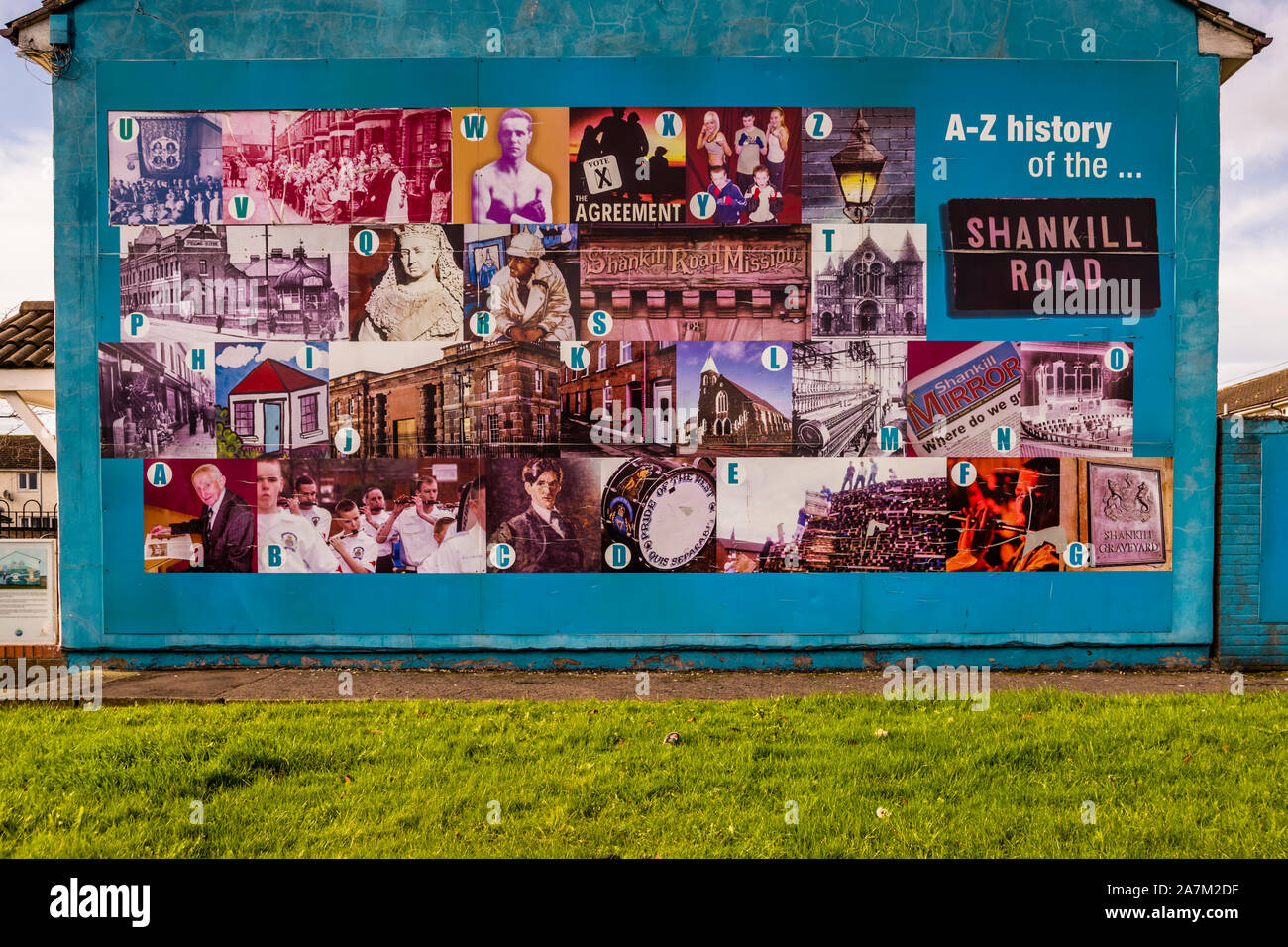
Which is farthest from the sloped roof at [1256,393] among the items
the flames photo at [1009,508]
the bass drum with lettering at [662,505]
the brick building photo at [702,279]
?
the bass drum with lettering at [662,505]

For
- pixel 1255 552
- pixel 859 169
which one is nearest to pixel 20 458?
pixel 859 169

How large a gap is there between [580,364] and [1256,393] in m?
27.9

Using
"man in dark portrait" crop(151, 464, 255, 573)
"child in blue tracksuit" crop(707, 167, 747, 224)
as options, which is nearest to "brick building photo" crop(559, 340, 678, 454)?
"child in blue tracksuit" crop(707, 167, 747, 224)

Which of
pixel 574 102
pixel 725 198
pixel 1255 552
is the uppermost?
pixel 574 102

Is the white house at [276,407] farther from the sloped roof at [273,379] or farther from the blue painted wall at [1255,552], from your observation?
the blue painted wall at [1255,552]

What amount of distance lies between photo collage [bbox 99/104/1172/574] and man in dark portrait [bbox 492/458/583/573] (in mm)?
31

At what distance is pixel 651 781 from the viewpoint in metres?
4.24

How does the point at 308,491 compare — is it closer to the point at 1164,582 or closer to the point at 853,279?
the point at 853,279

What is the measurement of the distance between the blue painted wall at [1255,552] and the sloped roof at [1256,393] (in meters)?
18.6

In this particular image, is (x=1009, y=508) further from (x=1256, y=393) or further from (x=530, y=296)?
(x=1256, y=393)

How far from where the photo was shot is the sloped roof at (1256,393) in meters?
22.9

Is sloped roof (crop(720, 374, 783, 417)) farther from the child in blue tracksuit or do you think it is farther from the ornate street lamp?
the ornate street lamp

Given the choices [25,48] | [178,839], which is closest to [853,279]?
[178,839]

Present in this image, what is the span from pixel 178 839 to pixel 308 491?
4314mm
